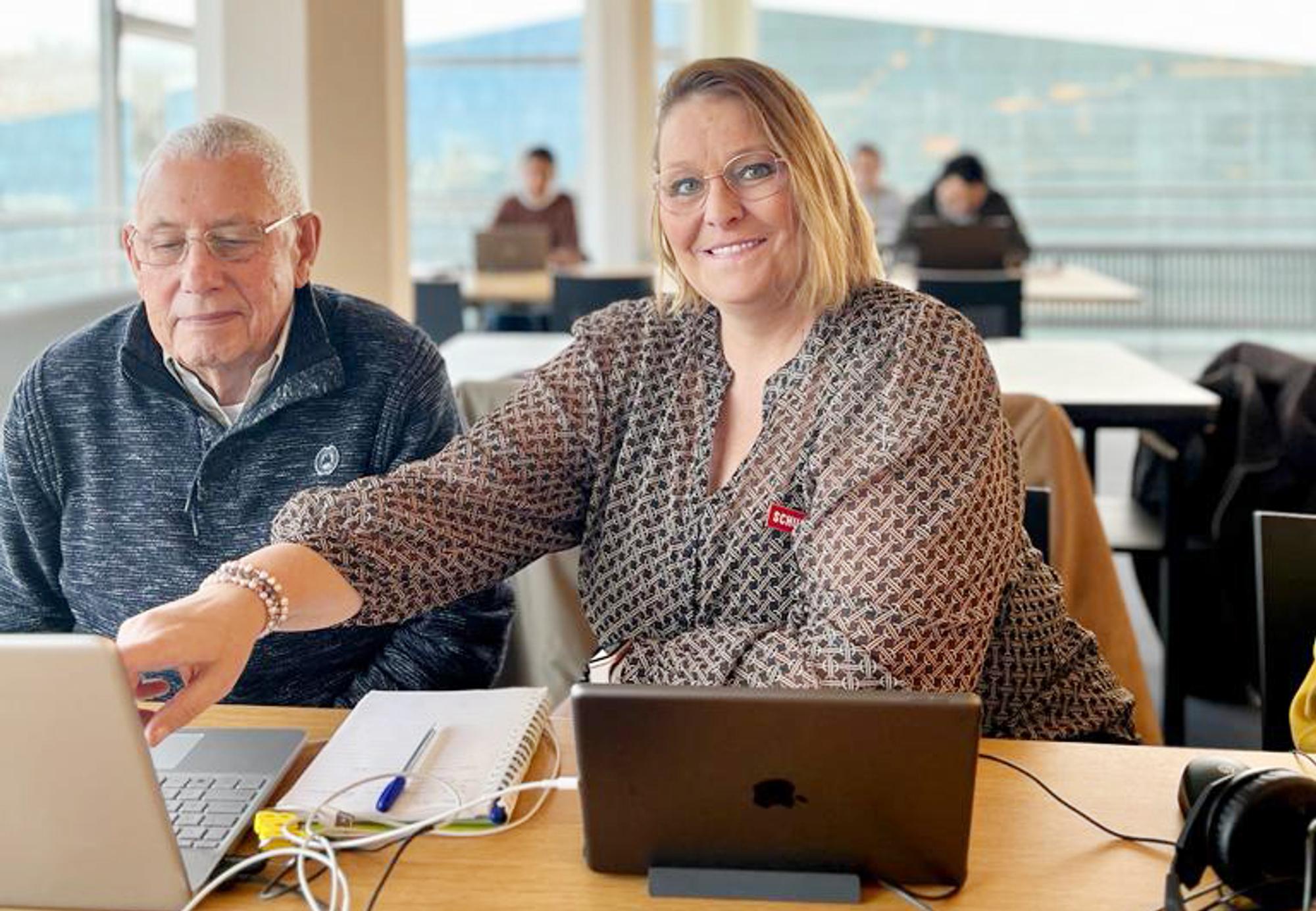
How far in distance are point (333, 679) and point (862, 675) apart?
0.82 m

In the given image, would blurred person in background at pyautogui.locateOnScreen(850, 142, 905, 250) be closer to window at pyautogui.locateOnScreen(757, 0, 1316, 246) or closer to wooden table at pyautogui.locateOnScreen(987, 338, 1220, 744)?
window at pyautogui.locateOnScreen(757, 0, 1316, 246)

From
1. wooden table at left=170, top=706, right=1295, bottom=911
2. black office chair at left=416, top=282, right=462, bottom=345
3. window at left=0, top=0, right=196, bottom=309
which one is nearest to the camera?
wooden table at left=170, top=706, right=1295, bottom=911

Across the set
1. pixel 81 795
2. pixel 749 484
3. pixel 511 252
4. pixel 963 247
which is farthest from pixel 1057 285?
pixel 81 795

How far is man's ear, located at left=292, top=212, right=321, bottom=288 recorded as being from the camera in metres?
2.18

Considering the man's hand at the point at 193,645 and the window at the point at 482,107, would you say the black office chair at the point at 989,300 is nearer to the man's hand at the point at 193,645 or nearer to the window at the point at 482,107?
the man's hand at the point at 193,645

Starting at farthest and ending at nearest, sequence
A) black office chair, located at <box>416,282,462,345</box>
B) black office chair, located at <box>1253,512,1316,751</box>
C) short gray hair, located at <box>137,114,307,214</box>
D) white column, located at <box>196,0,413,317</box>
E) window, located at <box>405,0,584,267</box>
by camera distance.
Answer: window, located at <box>405,0,584,267</box> < black office chair, located at <box>416,282,462,345</box> < white column, located at <box>196,0,413,317</box> < short gray hair, located at <box>137,114,307,214</box> < black office chair, located at <box>1253,512,1316,751</box>

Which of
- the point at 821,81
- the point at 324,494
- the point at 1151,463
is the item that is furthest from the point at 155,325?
the point at 821,81

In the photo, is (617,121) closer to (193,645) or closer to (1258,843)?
(193,645)

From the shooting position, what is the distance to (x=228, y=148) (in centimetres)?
205

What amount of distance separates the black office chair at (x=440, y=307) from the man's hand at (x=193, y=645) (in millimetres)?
4400

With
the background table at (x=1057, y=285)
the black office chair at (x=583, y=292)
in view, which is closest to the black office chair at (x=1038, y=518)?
the black office chair at (x=583, y=292)

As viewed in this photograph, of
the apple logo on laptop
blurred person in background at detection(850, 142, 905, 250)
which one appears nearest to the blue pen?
the apple logo on laptop

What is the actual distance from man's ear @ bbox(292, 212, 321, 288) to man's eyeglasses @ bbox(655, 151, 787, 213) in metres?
0.55

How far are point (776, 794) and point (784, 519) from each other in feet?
1.87
